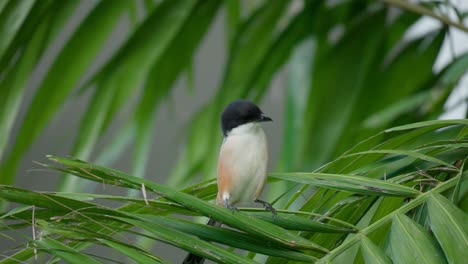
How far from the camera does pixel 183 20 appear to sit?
58.3 inches

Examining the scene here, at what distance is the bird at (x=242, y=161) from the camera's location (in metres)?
0.93

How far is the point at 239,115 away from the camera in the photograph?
98cm

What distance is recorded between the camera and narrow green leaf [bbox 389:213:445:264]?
0.69m

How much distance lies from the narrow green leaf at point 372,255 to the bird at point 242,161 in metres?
0.21

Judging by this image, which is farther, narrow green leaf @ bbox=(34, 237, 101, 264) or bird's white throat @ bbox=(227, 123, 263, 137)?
bird's white throat @ bbox=(227, 123, 263, 137)

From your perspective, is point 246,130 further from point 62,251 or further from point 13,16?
point 13,16

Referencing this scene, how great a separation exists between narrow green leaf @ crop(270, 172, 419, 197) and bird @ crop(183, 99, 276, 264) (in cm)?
16

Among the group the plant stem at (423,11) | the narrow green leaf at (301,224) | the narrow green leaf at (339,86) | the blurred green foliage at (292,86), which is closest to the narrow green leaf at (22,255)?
the blurred green foliage at (292,86)

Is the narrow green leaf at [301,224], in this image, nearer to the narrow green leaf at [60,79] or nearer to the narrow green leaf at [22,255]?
the narrow green leaf at [22,255]

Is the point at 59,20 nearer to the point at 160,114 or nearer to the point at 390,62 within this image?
the point at 390,62

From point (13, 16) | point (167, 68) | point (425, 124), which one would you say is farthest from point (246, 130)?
point (167, 68)

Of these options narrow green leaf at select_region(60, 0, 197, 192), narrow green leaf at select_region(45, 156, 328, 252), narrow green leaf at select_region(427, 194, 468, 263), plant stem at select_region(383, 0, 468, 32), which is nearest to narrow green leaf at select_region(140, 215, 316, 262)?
narrow green leaf at select_region(45, 156, 328, 252)

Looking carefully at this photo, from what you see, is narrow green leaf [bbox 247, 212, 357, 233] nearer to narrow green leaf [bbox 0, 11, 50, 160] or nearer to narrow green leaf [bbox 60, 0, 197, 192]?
narrow green leaf [bbox 0, 11, 50, 160]

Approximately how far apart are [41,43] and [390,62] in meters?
0.75
